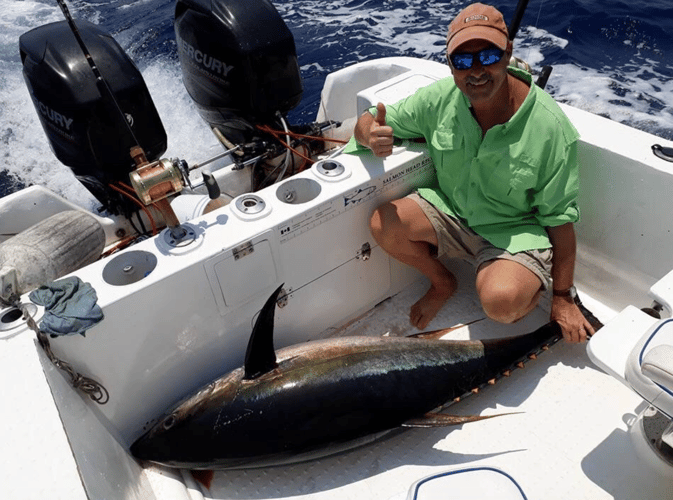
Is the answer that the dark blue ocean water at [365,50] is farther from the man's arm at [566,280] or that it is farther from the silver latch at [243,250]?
the man's arm at [566,280]

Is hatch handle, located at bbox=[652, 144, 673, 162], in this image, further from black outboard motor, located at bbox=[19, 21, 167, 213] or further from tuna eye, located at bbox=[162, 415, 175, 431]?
black outboard motor, located at bbox=[19, 21, 167, 213]

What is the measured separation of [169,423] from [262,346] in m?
0.44

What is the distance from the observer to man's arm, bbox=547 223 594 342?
2.07 m

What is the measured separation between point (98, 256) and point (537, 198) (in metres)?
1.96

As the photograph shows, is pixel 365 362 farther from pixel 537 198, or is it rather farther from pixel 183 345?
pixel 537 198

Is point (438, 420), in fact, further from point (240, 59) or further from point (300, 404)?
point (240, 59)

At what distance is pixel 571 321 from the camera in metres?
2.13

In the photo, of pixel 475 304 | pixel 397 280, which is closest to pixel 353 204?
pixel 397 280

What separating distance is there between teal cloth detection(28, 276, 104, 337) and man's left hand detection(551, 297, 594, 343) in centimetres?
176

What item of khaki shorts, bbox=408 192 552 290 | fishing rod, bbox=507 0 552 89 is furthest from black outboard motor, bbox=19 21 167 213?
fishing rod, bbox=507 0 552 89

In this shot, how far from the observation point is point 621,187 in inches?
88.4

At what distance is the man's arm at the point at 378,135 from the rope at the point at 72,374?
142 cm

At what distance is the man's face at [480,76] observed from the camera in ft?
5.93

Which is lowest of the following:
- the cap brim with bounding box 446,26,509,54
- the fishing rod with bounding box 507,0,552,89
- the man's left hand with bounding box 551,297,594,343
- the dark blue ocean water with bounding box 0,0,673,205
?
the dark blue ocean water with bounding box 0,0,673,205
